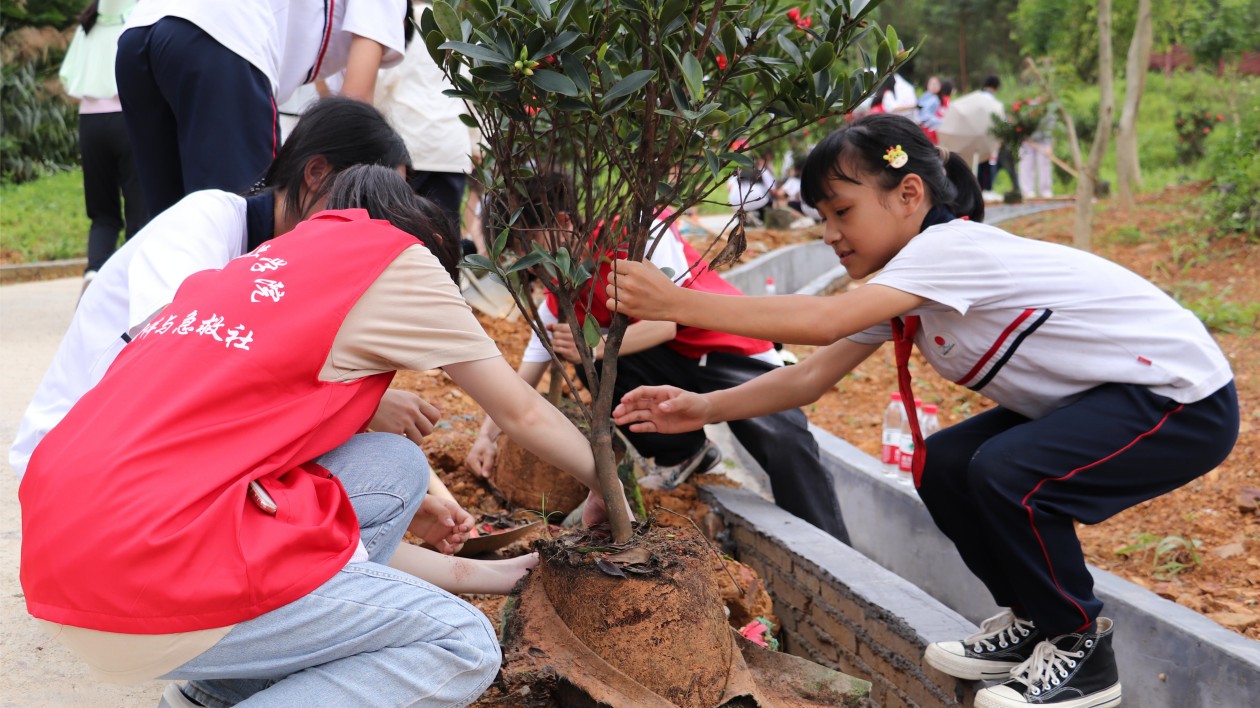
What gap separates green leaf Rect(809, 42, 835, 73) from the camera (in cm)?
220

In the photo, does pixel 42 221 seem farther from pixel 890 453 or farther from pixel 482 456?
pixel 890 453

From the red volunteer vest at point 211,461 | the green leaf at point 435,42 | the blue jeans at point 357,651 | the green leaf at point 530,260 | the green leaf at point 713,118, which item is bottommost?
the blue jeans at point 357,651

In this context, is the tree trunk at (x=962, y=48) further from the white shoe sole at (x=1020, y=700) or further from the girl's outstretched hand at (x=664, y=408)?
the white shoe sole at (x=1020, y=700)

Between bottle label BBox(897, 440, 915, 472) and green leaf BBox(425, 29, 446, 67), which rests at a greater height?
green leaf BBox(425, 29, 446, 67)

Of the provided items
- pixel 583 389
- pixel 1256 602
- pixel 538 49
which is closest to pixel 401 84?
pixel 583 389

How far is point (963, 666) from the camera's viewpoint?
8.99ft

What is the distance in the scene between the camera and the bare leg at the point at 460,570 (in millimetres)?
2486

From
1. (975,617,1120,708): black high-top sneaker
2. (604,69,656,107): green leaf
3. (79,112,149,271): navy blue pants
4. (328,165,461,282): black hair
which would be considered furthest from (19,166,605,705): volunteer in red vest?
(79,112,149,271): navy blue pants

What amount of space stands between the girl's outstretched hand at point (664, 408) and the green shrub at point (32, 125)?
541 inches

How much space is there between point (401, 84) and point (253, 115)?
1.82 m

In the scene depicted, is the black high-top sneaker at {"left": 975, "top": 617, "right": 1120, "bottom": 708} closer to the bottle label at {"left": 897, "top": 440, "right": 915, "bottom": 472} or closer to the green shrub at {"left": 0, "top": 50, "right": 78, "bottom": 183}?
the bottle label at {"left": 897, "top": 440, "right": 915, "bottom": 472}

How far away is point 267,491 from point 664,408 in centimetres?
122

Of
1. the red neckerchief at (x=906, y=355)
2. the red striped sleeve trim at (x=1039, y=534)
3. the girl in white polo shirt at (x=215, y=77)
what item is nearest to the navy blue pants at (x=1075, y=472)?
the red striped sleeve trim at (x=1039, y=534)

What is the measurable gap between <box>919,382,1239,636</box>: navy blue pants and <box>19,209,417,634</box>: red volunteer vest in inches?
62.8
